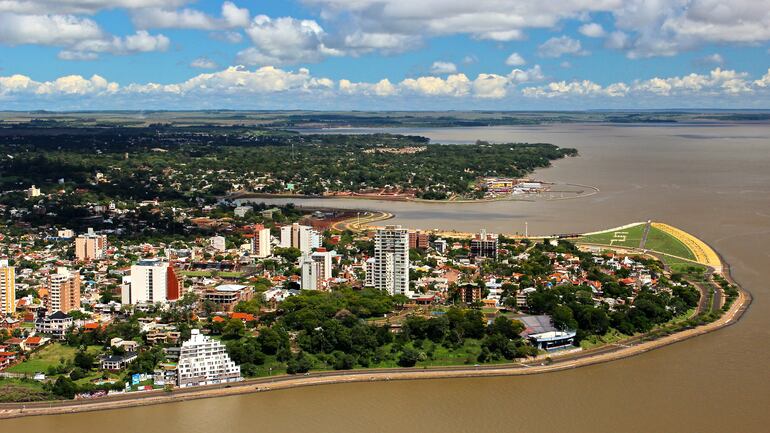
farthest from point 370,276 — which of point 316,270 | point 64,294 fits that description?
point 64,294

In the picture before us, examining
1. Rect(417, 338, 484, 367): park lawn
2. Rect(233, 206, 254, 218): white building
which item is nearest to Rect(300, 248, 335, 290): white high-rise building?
Rect(417, 338, 484, 367): park lawn

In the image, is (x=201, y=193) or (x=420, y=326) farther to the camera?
(x=201, y=193)

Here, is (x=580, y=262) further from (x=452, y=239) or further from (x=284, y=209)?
(x=284, y=209)

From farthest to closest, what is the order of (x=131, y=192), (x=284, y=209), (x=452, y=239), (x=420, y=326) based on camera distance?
(x=131, y=192) → (x=284, y=209) → (x=452, y=239) → (x=420, y=326)

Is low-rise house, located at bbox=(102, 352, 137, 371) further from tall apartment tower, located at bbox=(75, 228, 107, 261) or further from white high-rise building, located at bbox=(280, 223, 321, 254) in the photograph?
white high-rise building, located at bbox=(280, 223, 321, 254)

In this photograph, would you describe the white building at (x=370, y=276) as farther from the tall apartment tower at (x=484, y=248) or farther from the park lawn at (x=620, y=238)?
the park lawn at (x=620, y=238)

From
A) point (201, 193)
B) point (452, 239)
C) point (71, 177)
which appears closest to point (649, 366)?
point (452, 239)

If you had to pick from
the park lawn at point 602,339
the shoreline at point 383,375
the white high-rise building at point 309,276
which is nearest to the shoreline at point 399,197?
the white high-rise building at point 309,276

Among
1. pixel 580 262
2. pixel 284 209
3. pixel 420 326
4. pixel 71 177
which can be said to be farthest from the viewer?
pixel 71 177
